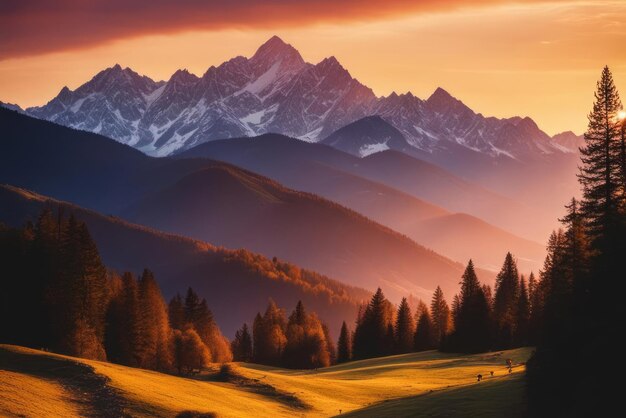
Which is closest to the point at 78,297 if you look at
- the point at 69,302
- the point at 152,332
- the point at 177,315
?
the point at 69,302

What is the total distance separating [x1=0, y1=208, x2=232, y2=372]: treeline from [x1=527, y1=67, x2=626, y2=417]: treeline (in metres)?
54.4

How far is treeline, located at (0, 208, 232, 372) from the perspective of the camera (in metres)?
85.3

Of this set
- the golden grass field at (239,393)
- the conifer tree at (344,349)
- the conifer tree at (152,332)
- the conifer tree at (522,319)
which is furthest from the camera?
the conifer tree at (344,349)

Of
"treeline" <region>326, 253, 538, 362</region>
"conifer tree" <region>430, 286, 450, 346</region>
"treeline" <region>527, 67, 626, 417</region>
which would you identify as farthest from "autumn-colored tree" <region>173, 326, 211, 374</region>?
"treeline" <region>527, 67, 626, 417</region>

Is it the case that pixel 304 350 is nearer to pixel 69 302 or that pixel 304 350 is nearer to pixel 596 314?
pixel 69 302

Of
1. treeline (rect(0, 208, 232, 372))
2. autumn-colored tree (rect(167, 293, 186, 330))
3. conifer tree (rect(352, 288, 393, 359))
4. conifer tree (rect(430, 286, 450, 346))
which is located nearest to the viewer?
treeline (rect(0, 208, 232, 372))

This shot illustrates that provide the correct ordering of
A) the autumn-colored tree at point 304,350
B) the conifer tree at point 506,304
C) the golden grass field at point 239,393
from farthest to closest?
the autumn-colored tree at point 304,350, the conifer tree at point 506,304, the golden grass field at point 239,393

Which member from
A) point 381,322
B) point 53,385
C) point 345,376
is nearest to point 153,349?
point 345,376

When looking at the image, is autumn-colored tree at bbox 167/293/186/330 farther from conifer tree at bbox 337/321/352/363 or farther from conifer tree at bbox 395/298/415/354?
conifer tree at bbox 395/298/415/354

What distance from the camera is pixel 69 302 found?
281 ft

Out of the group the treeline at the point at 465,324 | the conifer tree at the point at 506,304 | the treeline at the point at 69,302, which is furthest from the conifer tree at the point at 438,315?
the treeline at the point at 69,302

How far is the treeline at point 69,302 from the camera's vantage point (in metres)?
85.3

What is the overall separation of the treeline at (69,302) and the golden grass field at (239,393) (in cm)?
1075

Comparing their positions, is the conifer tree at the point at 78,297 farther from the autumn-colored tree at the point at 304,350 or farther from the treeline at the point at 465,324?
the treeline at the point at 465,324
